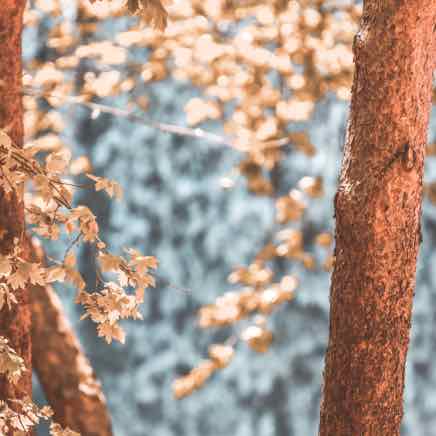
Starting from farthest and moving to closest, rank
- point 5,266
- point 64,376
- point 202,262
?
1. point 202,262
2. point 64,376
3. point 5,266

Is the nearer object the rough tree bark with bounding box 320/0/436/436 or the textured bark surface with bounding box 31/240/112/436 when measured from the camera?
the rough tree bark with bounding box 320/0/436/436

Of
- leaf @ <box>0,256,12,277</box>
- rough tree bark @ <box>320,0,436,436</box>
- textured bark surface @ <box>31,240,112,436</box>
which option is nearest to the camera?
leaf @ <box>0,256,12,277</box>

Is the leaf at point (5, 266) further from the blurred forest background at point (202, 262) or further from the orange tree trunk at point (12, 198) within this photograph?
the blurred forest background at point (202, 262)

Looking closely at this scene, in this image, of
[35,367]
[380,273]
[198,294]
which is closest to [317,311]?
[198,294]

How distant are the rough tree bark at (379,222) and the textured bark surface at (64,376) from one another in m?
1.32

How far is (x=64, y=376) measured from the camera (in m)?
2.75

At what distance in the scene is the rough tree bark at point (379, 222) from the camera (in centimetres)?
149

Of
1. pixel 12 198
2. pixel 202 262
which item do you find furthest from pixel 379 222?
pixel 202 262

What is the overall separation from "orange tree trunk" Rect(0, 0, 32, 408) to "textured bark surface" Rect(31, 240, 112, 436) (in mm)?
877

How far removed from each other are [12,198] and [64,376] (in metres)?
1.07

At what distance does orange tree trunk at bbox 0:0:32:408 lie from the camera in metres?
1.79

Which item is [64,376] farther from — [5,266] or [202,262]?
[202,262]

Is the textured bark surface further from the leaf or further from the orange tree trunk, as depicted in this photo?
the leaf

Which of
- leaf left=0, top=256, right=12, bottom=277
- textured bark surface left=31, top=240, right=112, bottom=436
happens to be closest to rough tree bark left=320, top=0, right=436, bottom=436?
leaf left=0, top=256, right=12, bottom=277
